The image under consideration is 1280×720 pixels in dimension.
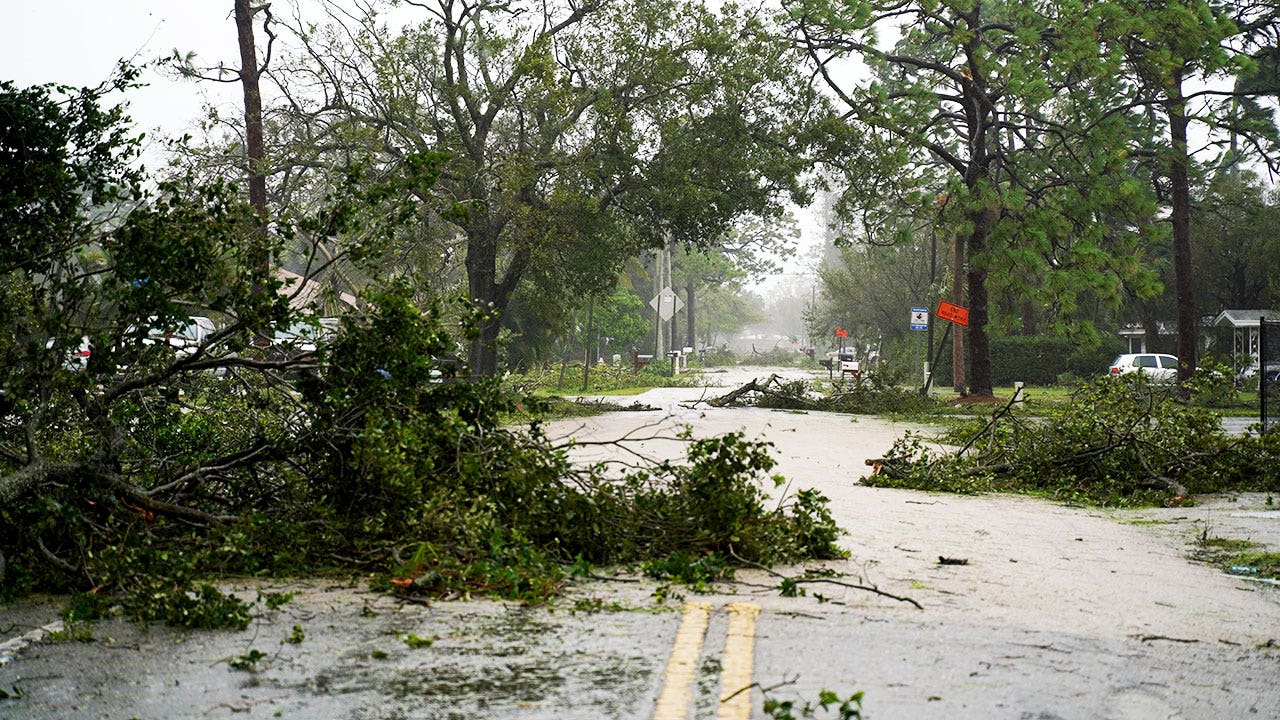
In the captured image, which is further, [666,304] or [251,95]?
[666,304]

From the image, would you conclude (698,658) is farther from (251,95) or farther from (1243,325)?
(1243,325)

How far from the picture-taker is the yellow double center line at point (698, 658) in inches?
198

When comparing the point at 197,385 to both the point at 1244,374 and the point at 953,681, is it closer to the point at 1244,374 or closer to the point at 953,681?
the point at 953,681

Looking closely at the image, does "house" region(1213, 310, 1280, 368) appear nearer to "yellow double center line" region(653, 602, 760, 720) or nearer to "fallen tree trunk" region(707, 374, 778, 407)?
"fallen tree trunk" region(707, 374, 778, 407)

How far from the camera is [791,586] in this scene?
746 cm

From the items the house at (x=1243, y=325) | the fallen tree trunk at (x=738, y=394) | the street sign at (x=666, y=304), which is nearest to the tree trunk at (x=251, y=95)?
the fallen tree trunk at (x=738, y=394)

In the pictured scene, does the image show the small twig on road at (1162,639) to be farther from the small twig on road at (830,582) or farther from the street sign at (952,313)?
the street sign at (952,313)

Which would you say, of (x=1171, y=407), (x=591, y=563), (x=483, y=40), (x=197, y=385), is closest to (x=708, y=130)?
(x=483, y=40)

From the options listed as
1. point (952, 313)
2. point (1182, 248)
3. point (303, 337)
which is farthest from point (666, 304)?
point (303, 337)

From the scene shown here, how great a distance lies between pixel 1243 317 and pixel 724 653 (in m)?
51.9

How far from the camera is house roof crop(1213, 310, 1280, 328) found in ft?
171

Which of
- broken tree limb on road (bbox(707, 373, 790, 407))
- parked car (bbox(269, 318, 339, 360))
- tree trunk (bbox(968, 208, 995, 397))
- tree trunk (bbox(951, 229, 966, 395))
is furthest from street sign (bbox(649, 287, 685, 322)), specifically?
parked car (bbox(269, 318, 339, 360))

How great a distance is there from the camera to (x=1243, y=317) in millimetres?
53000

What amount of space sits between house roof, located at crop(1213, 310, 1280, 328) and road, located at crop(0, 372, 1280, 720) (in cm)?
4686
